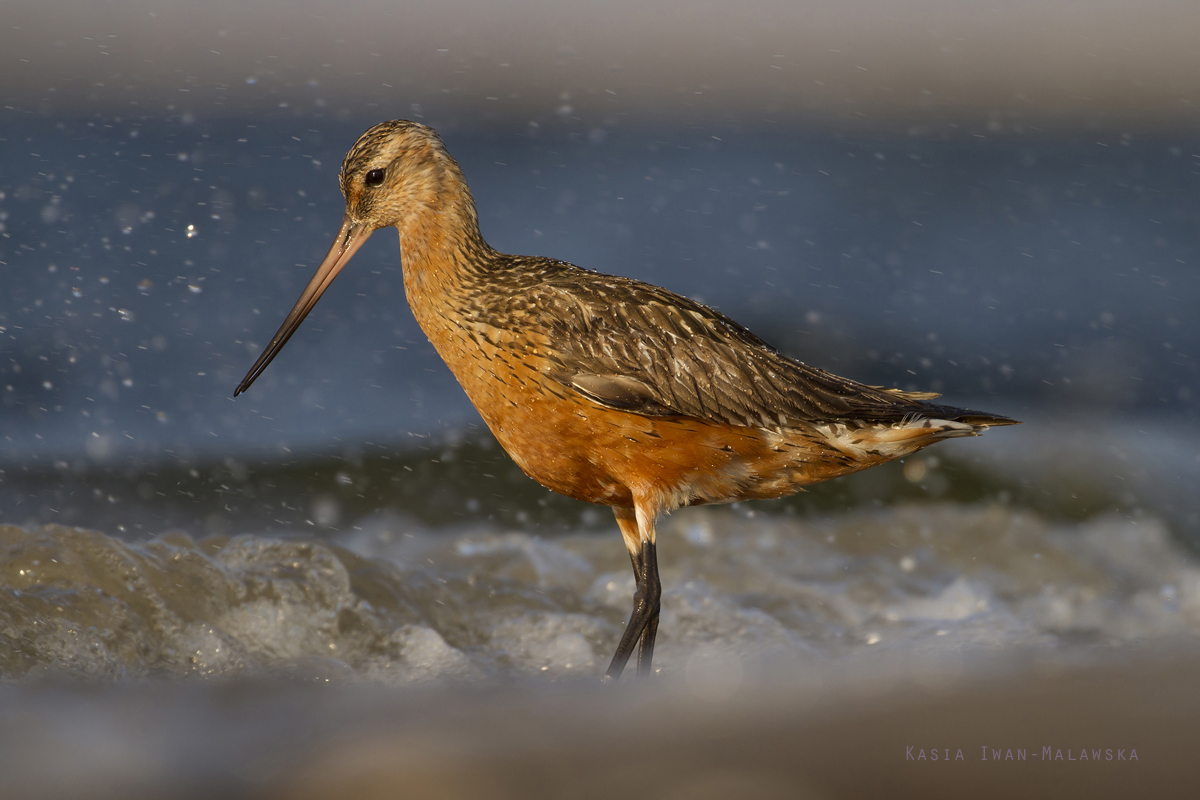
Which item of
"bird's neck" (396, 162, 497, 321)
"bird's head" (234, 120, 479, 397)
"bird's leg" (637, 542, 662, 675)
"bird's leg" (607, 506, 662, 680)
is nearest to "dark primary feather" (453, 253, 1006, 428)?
"bird's neck" (396, 162, 497, 321)

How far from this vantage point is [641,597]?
15.3 ft

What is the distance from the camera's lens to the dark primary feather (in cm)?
417

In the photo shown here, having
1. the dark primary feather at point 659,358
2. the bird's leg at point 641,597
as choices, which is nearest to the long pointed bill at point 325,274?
the dark primary feather at point 659,358

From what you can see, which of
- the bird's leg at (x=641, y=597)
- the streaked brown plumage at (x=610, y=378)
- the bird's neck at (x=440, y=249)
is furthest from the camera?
the bird's leg at (x=641, y=597)

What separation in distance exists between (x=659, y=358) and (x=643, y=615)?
3.89ft

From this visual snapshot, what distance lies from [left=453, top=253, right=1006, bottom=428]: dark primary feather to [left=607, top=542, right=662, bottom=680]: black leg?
0.74m

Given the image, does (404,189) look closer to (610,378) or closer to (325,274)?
(325,274)

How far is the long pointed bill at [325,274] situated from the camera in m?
4.55

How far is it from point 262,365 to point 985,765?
3.74 metres

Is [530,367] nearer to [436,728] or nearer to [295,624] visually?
[436,728]

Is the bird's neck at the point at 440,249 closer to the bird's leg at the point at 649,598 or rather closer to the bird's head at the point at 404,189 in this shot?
the bird's head at the point at 404,189

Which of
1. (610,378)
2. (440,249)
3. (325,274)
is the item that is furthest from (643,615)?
(325,274)

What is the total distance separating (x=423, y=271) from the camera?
440 cm

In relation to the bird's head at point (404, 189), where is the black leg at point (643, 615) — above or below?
below
